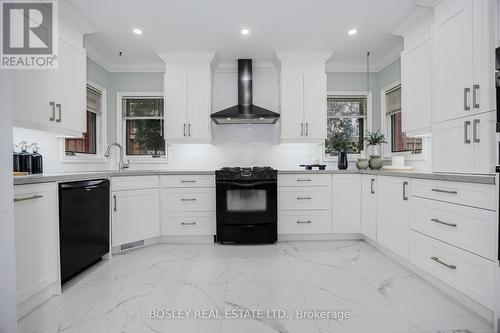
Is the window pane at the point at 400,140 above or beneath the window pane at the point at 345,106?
beneath

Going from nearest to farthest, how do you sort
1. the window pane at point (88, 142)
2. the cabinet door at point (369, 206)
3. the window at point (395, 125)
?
the cabinet door at point (369, 206) < the window pane at point (88, 142) < the window at point (395, 125)

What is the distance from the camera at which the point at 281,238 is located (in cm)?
332

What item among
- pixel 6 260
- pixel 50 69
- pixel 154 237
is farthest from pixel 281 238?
pixel 50 69

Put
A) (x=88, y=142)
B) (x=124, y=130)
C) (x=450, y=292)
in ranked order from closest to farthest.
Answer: (x=450, y=292), (x=88, y=142), (x=124, y=130)

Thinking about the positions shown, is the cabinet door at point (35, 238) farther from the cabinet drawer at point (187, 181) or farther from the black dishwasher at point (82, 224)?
the cabinet drawer at point (187, 181)

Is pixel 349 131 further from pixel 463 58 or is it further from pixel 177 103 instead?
pixel 177 103

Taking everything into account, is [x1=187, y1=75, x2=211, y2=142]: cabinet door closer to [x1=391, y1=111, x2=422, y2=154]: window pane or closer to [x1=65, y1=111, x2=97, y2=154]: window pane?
[x1=65, y1=111, x2=97, y2=154]: window pane

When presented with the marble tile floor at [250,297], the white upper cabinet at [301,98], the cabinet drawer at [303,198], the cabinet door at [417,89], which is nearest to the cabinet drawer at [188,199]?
the marble tile floor at [250,297]

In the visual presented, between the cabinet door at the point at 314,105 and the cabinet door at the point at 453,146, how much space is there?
5.05 ft

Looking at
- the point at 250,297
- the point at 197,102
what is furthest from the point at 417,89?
the point at 197,102

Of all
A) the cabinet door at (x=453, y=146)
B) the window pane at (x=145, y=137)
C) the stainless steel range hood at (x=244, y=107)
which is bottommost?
the cabinet door at (x=453, y=146)

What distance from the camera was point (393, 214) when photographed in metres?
2.55

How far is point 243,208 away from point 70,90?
2.19m

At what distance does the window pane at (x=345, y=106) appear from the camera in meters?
4.03
